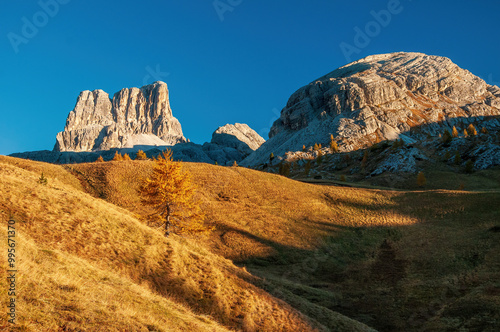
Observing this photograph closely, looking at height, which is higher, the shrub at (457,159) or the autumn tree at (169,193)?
the shrub at (457,159)

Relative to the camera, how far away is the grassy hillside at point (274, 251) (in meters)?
17.5

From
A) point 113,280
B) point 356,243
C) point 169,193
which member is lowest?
point 113,280

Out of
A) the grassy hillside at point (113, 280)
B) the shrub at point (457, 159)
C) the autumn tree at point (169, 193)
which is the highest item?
the shrub at point (457, 159)

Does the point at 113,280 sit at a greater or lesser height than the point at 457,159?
lesser

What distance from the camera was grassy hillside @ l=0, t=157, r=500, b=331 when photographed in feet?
57.4

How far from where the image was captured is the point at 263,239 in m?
41.7

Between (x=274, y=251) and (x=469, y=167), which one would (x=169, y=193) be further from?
(x=469, y=167)

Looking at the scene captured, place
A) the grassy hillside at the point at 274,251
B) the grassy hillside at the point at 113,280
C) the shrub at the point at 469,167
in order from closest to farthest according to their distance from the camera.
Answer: the grassy hillside at the point at 113,280 < the grassy hillside at the point at 274,251 < the shrub at the point at 469,167

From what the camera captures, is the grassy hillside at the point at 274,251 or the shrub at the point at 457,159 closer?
the grassy hillside at the point at 274,251

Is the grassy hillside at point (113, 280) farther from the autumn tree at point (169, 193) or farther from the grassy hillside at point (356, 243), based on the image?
Answer: the autumn tree at point (169, 193)

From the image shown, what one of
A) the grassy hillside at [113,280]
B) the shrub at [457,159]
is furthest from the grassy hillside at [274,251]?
Answer: the shrub at [457,159]

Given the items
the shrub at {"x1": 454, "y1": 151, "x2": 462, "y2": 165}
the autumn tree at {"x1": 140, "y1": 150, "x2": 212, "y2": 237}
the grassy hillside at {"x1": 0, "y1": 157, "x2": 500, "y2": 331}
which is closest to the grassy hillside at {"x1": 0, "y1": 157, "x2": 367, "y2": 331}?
the grassy hillside at {"x1": 0, "y1": 157, "x2": 500, "y2": 331}

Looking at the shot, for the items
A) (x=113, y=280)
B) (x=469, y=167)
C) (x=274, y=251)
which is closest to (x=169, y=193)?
(x=274, y=251)

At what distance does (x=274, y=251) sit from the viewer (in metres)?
39.5
